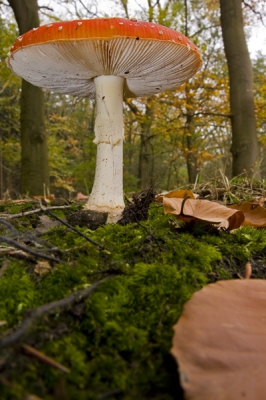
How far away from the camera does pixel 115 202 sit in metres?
2.06

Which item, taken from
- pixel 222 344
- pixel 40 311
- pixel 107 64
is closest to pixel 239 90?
pixel 107 64

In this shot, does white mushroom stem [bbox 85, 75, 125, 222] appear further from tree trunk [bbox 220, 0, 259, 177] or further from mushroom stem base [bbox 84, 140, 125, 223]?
tree trunk [bbox 220, 0, 259, 177]

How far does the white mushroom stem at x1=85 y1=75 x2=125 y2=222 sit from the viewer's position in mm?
2094

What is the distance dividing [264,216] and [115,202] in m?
0.91

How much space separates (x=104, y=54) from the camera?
186 centimetres

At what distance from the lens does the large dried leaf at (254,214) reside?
168 cm

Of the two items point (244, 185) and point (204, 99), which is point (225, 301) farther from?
point (204, 99)

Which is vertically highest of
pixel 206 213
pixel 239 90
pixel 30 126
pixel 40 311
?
pixel 239 90

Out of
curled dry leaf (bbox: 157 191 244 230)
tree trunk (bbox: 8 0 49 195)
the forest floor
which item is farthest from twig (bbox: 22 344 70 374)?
tree trunk (bbox: 8 0 49 195)

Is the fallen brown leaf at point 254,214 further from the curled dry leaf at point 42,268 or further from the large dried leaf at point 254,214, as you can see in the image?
the curled dry leaf at point 42,268

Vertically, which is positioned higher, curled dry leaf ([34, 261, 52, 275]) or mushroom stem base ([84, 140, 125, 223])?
mushroom stem base ([84, 140, 125, 223])

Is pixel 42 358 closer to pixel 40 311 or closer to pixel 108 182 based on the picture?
pixel 40 311

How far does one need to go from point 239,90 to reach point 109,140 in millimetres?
3966

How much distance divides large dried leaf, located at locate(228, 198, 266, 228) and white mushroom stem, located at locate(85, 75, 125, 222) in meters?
0.78
